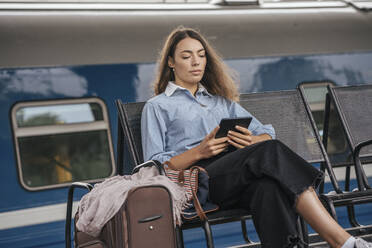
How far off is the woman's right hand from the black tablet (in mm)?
24

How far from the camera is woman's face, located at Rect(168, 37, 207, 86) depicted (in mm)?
3221

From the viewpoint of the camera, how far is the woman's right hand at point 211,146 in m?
2.76

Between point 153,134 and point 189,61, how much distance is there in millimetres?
506

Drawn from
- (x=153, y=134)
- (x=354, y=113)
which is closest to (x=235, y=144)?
(x=153, y=134)

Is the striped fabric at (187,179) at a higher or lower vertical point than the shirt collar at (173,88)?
lower

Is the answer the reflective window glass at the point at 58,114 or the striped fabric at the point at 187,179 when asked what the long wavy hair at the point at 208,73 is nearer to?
the striped fabric at the point at 187,179

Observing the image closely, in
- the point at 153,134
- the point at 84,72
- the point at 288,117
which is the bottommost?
the point at 288,117

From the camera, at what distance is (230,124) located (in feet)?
8.98

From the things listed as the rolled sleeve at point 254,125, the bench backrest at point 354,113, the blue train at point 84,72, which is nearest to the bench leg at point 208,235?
the rolled sleeve at point 254,125

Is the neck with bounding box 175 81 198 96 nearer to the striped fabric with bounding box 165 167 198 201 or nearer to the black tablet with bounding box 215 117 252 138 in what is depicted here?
the black tablet with bounding box 215 117 252 138

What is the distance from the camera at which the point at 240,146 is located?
111 inches

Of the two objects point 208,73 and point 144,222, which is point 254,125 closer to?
point 208,73

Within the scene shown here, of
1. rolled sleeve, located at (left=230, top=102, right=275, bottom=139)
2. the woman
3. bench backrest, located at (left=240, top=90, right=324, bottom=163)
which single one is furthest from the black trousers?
bench backrest, located at (left=240, top=90, right=324, bottom=163)

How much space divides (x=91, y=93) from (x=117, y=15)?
27.6 inches
